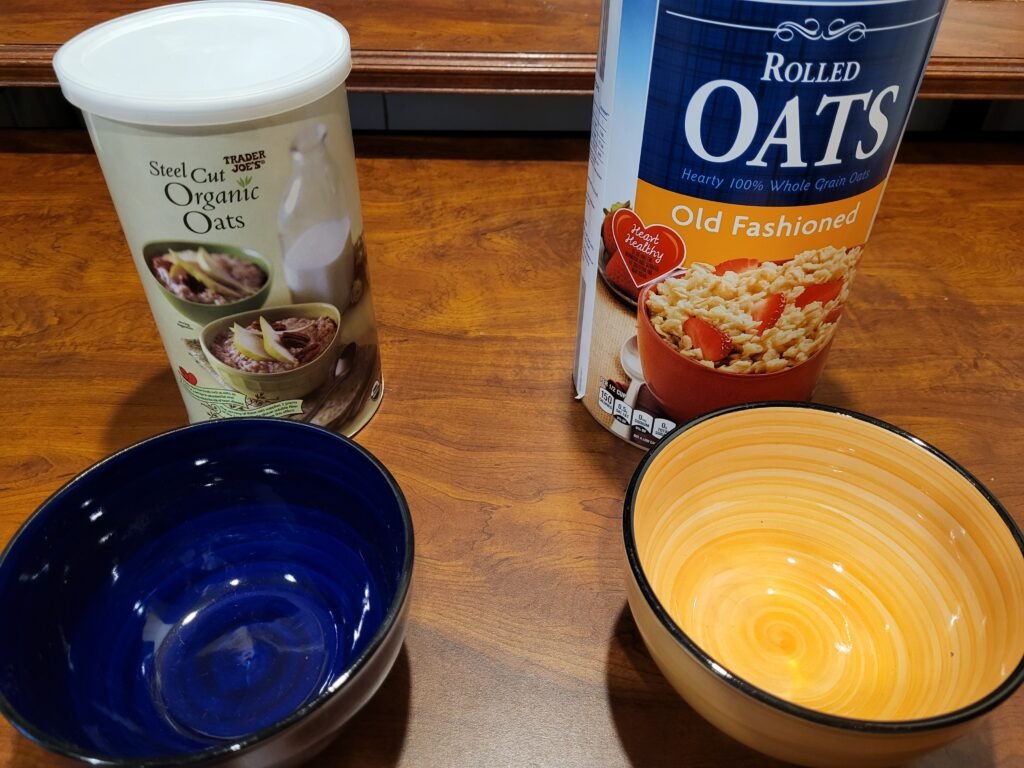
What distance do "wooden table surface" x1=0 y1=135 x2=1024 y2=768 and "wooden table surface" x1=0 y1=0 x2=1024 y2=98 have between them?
0.07 meters

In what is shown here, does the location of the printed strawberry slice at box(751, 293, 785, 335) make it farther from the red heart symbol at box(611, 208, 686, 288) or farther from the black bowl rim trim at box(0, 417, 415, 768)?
the black bowl rim trim at box(0, 417, 415, 768)

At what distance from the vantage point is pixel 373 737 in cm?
40

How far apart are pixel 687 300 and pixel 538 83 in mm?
442

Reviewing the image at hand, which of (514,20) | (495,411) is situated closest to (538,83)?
(514,20)

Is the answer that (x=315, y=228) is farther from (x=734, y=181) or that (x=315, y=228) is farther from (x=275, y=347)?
(x=734, y=181)

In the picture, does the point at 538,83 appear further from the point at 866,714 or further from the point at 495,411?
the point at 866,714

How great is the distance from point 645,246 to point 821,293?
0.10 m

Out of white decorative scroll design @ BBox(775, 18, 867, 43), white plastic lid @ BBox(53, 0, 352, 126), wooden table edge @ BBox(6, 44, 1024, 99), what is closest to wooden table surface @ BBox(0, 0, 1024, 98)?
wooden table edge @ BBox(6, 44, 1024, 99)

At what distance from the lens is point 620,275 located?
1.60 feet

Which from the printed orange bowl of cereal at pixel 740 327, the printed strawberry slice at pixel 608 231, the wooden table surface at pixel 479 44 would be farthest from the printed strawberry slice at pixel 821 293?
the wooden table surface at pixel 479 44

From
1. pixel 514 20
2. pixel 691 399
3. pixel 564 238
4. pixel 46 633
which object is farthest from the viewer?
pixel 514 20

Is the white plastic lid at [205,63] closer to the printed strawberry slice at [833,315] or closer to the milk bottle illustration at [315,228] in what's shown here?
the milk bottle illustration at [315,228]

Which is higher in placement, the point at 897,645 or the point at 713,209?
the point at 713,209

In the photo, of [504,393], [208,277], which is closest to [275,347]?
[208,277]
